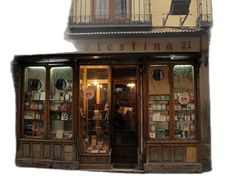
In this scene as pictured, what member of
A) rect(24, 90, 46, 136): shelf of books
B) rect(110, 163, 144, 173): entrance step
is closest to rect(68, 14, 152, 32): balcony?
rect(24, 90, 46, 136): shelf of books

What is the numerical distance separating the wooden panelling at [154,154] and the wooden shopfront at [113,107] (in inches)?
0.7

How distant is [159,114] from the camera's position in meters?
5.67

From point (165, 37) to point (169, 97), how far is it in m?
1.13

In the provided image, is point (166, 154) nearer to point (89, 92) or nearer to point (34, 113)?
point (89, 92)

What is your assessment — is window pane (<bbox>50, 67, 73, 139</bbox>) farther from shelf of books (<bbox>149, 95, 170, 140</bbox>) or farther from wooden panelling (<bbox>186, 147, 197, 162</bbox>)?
wooden panelling (<bbox>186, 147, 197, 162</bbox>)

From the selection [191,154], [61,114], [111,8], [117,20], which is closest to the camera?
[191,154]

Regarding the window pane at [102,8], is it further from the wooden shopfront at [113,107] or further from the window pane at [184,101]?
the window pane at [184,101]

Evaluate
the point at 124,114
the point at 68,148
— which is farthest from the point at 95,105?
the point at 68,148

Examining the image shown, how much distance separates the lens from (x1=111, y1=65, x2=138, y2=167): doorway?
6117mm

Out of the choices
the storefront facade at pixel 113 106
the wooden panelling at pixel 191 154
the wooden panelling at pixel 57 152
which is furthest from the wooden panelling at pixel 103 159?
the wooden panelling at pixel 191 154

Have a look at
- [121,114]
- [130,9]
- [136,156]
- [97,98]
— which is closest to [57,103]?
[97,98]

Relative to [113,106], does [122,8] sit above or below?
above

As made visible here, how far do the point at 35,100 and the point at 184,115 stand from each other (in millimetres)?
2915

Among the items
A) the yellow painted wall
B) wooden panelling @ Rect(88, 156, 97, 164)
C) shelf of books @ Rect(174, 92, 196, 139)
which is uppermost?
the yellow painted wall
